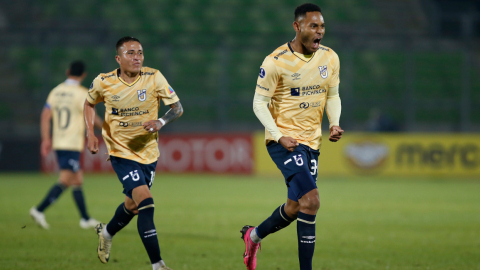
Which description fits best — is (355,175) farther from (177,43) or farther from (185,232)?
(185,232)

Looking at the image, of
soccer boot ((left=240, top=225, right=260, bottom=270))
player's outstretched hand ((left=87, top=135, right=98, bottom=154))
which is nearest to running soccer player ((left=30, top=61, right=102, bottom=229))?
player's outstretched hand ((left=87, top=135, right=98, bottom=154))

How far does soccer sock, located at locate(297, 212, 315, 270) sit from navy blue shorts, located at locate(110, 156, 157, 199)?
1.63 m

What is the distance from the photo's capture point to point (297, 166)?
17.5ft

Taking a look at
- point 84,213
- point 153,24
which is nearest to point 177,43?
point 153,24

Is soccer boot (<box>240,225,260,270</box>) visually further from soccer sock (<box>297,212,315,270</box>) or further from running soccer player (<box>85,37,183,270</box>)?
running soccer player (<box>85,37,183,270</box>)

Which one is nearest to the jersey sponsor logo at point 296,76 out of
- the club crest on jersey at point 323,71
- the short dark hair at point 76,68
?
the club crest on jersey at point 323,71

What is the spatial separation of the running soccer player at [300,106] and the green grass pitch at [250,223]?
1.12m

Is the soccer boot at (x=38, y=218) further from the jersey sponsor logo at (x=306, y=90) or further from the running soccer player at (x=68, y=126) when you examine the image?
the jersey sponsor logo at (x=306, y=90)

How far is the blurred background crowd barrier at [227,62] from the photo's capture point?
64.5 ft

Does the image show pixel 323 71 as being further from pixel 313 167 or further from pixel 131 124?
pixel 131 124

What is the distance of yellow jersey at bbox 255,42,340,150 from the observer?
5383 millimetres

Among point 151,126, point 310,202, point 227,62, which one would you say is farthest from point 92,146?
point 227,62

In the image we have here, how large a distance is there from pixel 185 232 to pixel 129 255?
1.80m

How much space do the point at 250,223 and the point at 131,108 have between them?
3.88 meters
